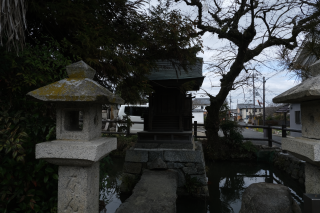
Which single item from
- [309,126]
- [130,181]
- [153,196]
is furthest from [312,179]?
[130,181]

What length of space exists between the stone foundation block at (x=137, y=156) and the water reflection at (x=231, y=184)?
1.23m

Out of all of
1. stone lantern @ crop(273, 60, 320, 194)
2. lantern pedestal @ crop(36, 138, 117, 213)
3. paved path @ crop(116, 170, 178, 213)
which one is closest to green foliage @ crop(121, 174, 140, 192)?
paved path @ crop(116, 170, 178, 213)

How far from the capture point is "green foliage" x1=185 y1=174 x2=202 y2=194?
4500 mm

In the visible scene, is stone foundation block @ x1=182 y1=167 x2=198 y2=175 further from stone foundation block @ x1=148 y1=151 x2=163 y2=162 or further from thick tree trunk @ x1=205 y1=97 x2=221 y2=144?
thick tree trunk @ x1=205 y1=97 x2=221 y2=144

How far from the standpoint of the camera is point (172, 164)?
15.4ft

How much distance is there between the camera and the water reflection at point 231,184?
13.7 feet

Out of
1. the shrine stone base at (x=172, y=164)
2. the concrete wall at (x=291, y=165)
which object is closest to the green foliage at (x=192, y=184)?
the shrine stone base at (x=172, y=164)

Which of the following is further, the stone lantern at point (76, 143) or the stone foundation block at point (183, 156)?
the stone foundation block at point (183, 156)

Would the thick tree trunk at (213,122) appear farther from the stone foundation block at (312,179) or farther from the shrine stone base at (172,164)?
the stone foundation block at (312,179)

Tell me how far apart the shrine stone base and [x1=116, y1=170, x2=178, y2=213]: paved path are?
56cm

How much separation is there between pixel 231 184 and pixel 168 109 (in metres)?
2.73

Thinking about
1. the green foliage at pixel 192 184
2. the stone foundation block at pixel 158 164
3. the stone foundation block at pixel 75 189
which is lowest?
the green foliage at pixel 192 184

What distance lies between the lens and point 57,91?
193 centimetres

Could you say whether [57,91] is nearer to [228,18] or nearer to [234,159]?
[228,18]
